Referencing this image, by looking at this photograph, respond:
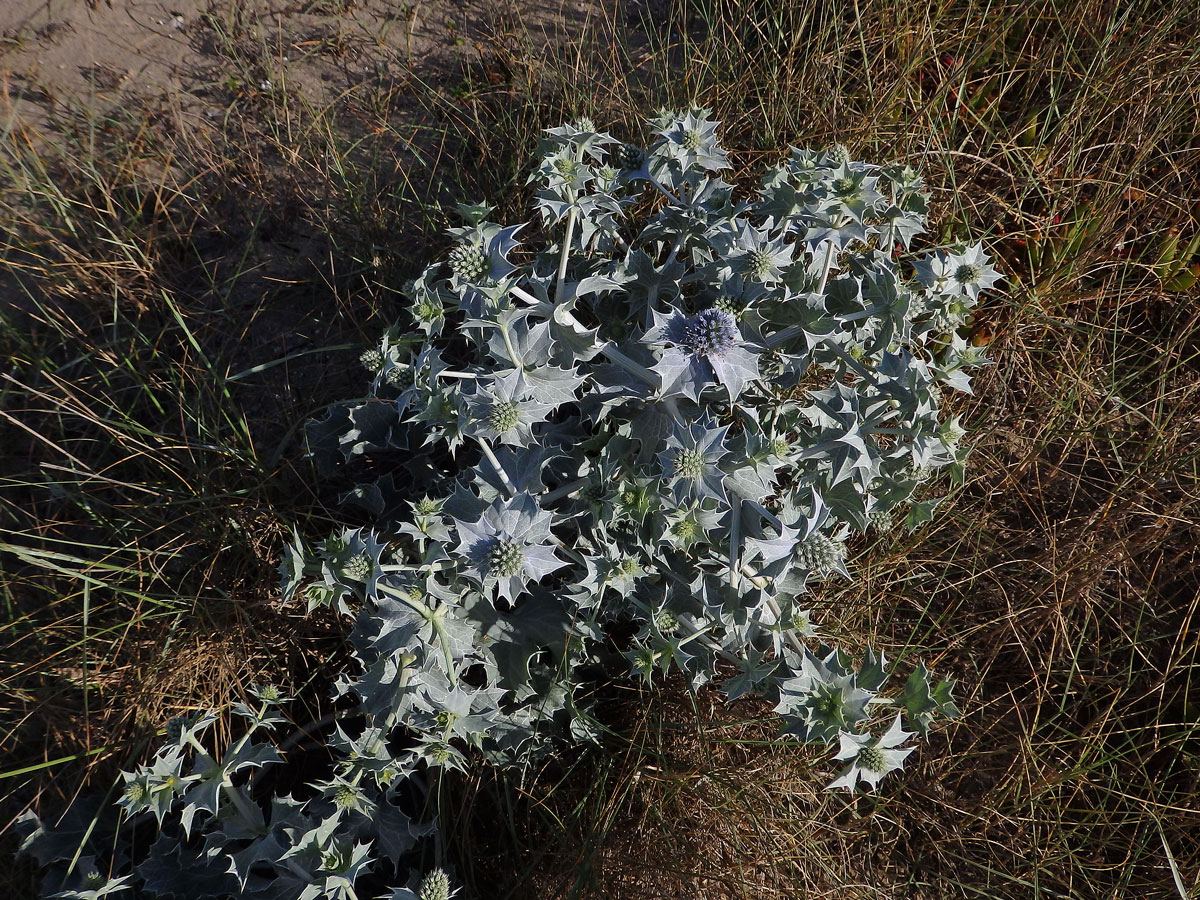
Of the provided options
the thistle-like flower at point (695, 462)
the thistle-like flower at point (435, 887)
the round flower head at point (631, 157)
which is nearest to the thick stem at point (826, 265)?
the thistle-like flower at point (695, 462)

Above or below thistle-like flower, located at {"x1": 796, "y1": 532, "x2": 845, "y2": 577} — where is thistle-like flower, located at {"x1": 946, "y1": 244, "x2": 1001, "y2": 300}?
above

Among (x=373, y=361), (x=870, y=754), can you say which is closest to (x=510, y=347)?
(x=373, y=361)

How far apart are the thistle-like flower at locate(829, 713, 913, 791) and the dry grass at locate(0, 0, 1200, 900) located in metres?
0.63

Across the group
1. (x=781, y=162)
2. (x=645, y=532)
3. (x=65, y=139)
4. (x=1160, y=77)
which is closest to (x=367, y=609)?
(x=645, y=532)

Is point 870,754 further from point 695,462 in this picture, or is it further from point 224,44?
point 224,44

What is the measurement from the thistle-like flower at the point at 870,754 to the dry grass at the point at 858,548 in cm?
63

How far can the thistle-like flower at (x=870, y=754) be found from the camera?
1856 mm

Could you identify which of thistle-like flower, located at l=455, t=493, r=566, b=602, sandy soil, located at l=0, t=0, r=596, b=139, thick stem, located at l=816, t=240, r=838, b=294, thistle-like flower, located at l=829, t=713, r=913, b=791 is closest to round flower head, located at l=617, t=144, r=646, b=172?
thick stem, located at l=816, t=240, r=838, b=294

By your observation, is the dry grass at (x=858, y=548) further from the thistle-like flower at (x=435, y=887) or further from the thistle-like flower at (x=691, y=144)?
the thistle-like flower at (x=691, y=144)

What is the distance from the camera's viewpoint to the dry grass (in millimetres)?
2562

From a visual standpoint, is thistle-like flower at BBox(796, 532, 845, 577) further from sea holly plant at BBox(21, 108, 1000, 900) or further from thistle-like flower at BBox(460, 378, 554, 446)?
thistle-like flower at BBox(460, 378, 554, 446)

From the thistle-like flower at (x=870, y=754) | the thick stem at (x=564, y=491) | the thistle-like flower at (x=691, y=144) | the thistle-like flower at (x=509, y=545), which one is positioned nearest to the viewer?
the thistle-like flower at (x=870, y=754)

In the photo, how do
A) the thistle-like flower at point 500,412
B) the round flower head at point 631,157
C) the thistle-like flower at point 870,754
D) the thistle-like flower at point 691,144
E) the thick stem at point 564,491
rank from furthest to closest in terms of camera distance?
the round flower head at point 631,157 < the thistle-like flower at point 691,144 < the thick stem at point 564,491 < the thistle-like flower at point 500,412 < the thistle-like flower at point 870,754

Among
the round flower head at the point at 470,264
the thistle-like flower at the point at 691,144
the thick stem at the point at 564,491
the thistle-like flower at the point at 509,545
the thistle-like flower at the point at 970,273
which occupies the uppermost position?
the thistle-like flower at the point at 691,144
